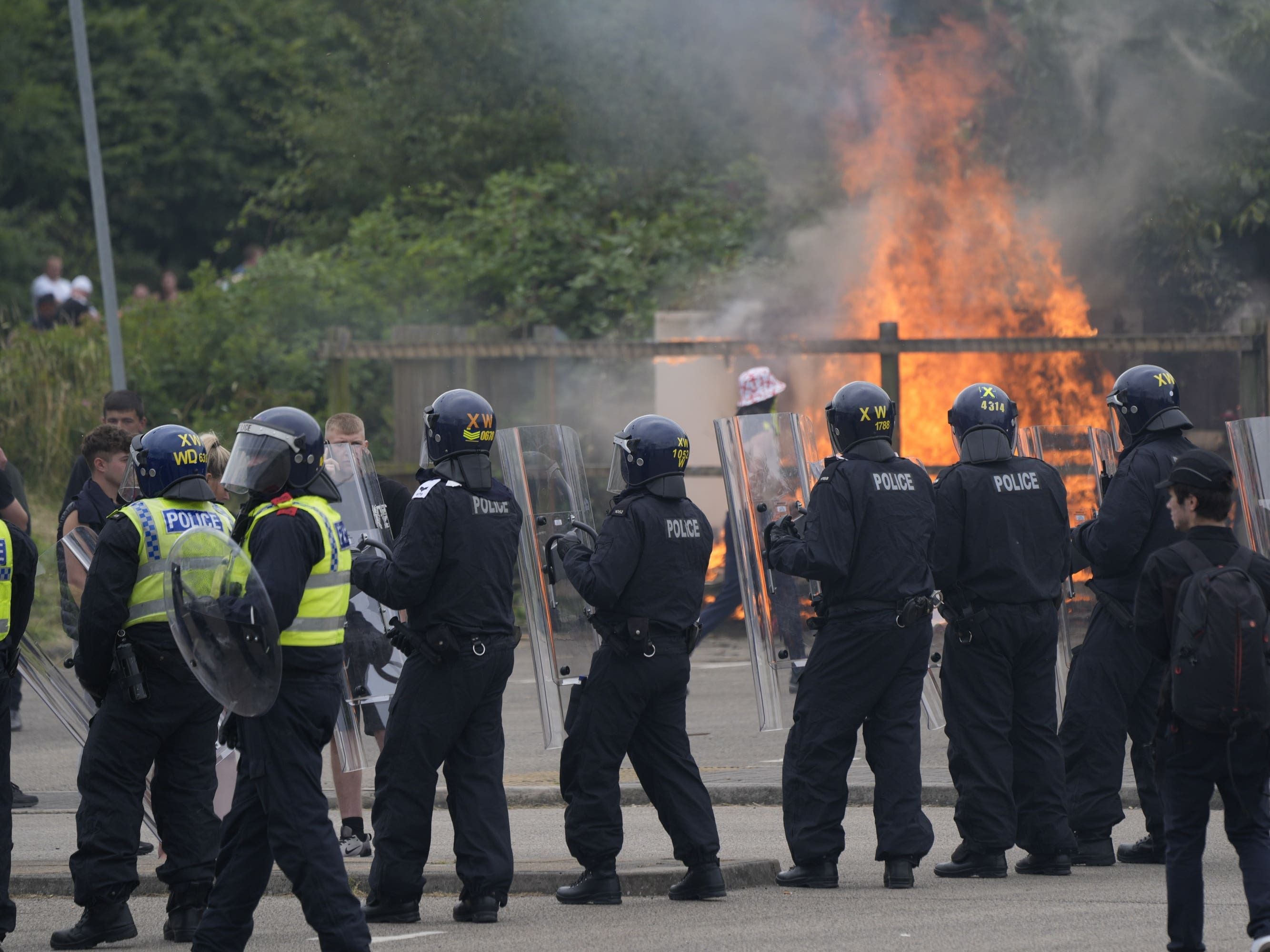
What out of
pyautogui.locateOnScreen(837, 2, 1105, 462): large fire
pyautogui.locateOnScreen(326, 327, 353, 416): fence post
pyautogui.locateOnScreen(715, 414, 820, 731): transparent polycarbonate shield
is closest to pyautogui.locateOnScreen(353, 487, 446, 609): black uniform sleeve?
pyautogui.locateOnScreen(715, 414, 820, 731): transparent polycarbonate shield

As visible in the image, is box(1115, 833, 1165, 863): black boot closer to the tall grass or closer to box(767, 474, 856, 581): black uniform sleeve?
box(767, 474, 856, 581): black uniform sleeve

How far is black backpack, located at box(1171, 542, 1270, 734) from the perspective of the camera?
18.1ft

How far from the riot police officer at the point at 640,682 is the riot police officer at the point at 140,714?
4.48ft

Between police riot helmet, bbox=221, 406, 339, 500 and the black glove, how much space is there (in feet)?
2.28

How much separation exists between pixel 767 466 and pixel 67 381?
34.8 feet

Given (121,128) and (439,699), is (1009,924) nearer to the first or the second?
(439,699)

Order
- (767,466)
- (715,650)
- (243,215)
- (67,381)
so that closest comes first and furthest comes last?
(767,466) → (715,650) → (67,381) → (243,215)

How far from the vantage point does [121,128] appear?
3194 cm

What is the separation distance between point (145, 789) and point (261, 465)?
1372 millimetres

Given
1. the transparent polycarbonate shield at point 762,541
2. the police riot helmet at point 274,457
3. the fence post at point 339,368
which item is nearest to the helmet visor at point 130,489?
the police riot helmet at point 274,457

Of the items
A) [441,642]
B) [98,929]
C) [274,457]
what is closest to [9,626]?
[98,929]

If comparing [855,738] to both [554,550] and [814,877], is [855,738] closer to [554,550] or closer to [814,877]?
[814,877]

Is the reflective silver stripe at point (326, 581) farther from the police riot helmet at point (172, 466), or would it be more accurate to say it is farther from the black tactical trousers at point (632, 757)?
the black tactical trousers at point (632, 757)

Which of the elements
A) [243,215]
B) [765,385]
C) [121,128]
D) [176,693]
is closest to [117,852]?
[176,693]
